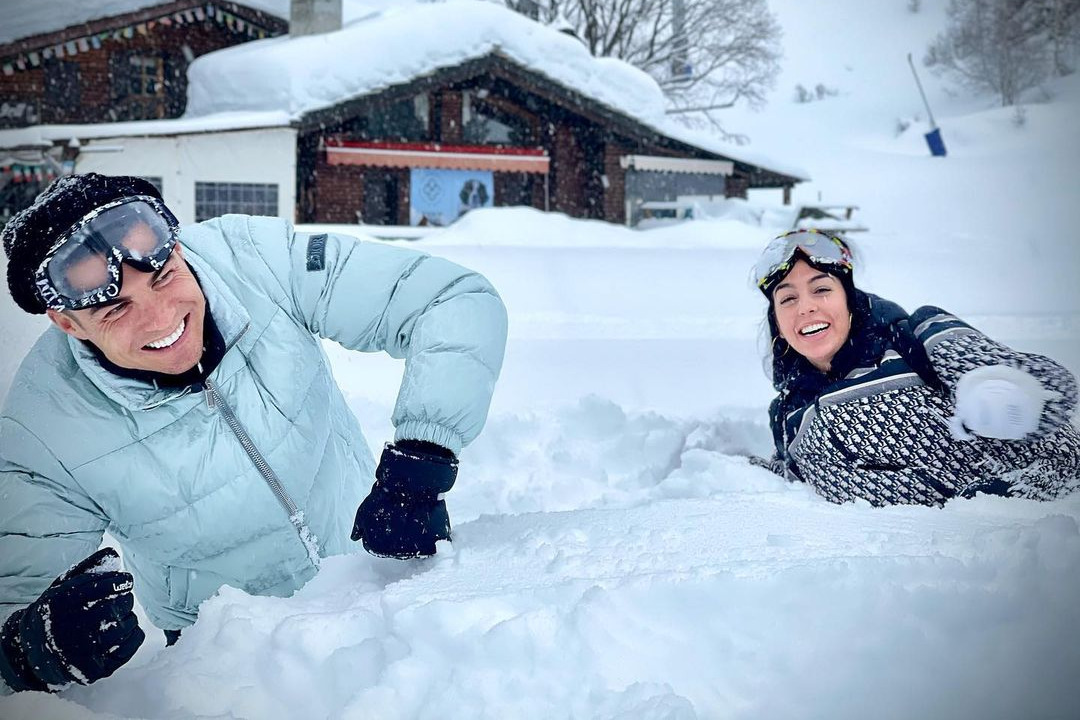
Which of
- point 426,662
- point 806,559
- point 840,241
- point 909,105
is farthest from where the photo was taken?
point 909,105

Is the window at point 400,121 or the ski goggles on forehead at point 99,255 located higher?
the window at point 400,121

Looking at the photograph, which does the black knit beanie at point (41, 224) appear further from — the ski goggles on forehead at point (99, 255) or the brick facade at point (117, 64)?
the brick facade at point (117, 64)

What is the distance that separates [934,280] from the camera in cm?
805

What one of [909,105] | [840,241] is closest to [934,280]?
[840,241]

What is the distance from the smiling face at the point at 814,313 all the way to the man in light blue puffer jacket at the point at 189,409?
122 cm

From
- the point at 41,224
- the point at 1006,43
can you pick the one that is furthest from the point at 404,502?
the point at 1006,43

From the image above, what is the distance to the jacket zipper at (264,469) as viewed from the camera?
176 cm

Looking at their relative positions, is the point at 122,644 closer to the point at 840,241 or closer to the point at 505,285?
the point at 840,241

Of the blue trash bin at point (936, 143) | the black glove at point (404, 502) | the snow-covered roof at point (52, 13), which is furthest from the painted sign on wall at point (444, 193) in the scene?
the blue trash bin at point (936, 143)

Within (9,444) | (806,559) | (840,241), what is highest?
(840,241)

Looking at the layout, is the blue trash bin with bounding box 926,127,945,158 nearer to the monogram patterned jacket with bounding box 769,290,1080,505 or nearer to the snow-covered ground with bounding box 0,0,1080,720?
the snow-covered ground with bounding box 0,0,1080,720

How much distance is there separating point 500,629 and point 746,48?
22934mm

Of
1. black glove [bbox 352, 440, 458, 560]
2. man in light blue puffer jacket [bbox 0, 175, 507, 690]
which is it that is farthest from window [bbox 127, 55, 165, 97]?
black glove [bbox 352, 440, 458, 560]

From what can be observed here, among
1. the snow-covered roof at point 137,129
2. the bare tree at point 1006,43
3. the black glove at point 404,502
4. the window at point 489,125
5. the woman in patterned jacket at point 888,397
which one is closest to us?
the black glove at point 404,502
